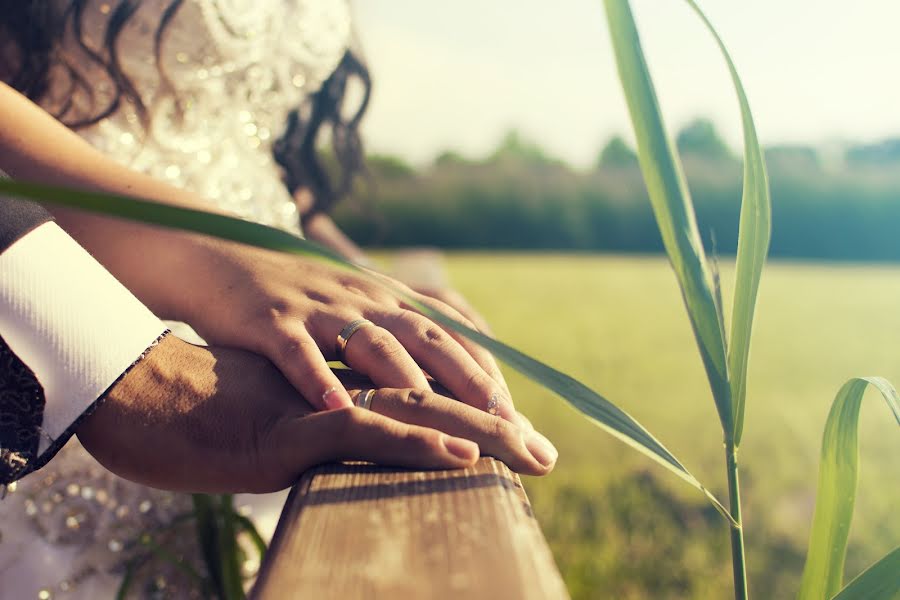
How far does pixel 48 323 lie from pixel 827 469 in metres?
0.62

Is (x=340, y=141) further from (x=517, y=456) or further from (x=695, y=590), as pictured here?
(x=695, y=590)

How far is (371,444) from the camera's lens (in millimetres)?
496

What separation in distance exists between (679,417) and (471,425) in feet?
19.2

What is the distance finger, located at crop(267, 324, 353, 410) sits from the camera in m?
0.58

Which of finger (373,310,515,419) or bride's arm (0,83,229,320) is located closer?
finger (373,310,515,419)

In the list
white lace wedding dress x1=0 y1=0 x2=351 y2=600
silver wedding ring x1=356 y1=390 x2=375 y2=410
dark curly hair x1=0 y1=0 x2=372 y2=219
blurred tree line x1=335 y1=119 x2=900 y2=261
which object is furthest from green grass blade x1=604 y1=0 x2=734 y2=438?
blurred tree line x1=335 y1=119 x2=900 y2=261

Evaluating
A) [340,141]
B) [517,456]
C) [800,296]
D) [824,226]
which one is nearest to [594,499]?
[340,141]

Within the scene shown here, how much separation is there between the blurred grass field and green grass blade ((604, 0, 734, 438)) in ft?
8.62

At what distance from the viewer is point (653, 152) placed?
0.61 m

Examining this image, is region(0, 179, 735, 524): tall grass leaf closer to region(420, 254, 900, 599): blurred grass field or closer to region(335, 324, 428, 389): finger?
region(335, 324, 428, 389): finger

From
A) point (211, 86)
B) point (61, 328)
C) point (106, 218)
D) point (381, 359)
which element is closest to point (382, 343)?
point (381, 359)

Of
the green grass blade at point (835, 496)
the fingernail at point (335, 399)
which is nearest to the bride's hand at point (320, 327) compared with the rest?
the fingernail at point (335, 399)

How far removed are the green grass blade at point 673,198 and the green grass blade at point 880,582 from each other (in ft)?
0.43

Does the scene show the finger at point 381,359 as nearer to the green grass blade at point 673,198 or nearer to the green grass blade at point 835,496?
the green grass blade at point 673,198
